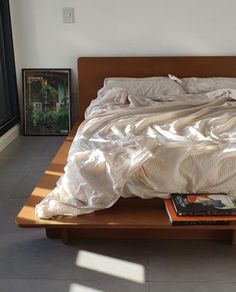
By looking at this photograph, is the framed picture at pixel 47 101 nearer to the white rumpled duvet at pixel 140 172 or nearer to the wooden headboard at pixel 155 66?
the wooden headboard at pixel 155 66

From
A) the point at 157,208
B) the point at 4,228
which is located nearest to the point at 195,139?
the point at 157,208

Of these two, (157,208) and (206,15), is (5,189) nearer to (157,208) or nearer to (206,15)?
(157,208)

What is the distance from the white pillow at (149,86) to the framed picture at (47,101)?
54 cm

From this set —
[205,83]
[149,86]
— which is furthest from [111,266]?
[205,83]

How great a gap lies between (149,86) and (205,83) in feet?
1.56

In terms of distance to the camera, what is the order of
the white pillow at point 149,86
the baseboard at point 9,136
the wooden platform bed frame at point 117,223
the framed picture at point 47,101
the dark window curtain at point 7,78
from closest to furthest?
the wooden platform bed frame at point 117,223, the white pillow at point 149,86, the baseboard at point 9,136, the dark window curtain at point 7,78, the framed picture at point 47,101

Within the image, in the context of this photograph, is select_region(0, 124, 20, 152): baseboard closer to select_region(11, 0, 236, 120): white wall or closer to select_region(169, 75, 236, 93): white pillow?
select_region(11, 0, 236, 120): white wall

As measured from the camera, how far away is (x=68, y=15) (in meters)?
3.10

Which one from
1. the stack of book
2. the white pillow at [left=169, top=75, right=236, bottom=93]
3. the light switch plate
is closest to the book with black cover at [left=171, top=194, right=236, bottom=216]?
the stack of book

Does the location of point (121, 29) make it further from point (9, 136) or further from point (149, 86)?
point (9, 136)

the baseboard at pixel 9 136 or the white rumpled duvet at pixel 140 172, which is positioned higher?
the white rumpled duvet at pixel 140 172

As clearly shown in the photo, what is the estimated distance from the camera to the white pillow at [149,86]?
278 cm

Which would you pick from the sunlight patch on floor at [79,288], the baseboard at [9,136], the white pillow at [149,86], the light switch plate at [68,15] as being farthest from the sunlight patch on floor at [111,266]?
the light switch plate at [68,15]

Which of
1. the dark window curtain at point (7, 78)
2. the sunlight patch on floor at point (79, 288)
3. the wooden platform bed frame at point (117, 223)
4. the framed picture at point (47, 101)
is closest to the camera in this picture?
the sunlight patch on floor at point (79, 288)
